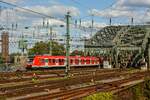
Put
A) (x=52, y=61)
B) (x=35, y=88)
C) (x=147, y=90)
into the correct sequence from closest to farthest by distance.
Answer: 1. (x=147, y=90)
2. (x=35, y=88)
3. (x=52, y=61)

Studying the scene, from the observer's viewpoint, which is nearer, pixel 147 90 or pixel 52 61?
pixel 147 90

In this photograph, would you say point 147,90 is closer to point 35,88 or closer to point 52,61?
point 35,88

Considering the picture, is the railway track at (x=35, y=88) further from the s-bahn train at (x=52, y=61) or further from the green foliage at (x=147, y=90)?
the s-bahn train at (x=52, y=61)

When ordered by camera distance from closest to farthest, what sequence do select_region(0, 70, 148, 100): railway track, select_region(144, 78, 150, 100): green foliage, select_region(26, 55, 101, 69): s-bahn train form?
select_region(144, 78, 150, 100): green foliage < select_region(0, 70, 148, 100): railway track < select_region(26, 55, 101, 69): s-bahn train

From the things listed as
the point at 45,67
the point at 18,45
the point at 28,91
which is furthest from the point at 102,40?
the point at 28,91

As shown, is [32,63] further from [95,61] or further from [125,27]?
[125,27]

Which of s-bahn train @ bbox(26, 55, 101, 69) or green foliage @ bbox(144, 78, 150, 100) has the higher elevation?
s-bahn train @ bbox(26, 55, 101, 69)

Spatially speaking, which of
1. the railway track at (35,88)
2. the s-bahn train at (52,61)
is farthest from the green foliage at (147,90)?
the s-bahn train at (52,61)

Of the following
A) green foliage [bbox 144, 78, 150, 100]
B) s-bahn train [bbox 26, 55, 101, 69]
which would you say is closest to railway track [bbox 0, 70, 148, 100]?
green foliage [bbox 144, 78, 150, 100]

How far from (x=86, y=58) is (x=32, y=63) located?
18.5 meters

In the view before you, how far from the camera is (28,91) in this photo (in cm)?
2717

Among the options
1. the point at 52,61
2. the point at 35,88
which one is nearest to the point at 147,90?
the point at 35,88

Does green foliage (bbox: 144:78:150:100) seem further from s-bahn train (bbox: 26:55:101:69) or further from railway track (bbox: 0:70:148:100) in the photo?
s-bahn train (bbox: 26:55:101:69)

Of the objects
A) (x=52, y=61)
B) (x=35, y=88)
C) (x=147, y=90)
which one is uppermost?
(x=52, y=61)
